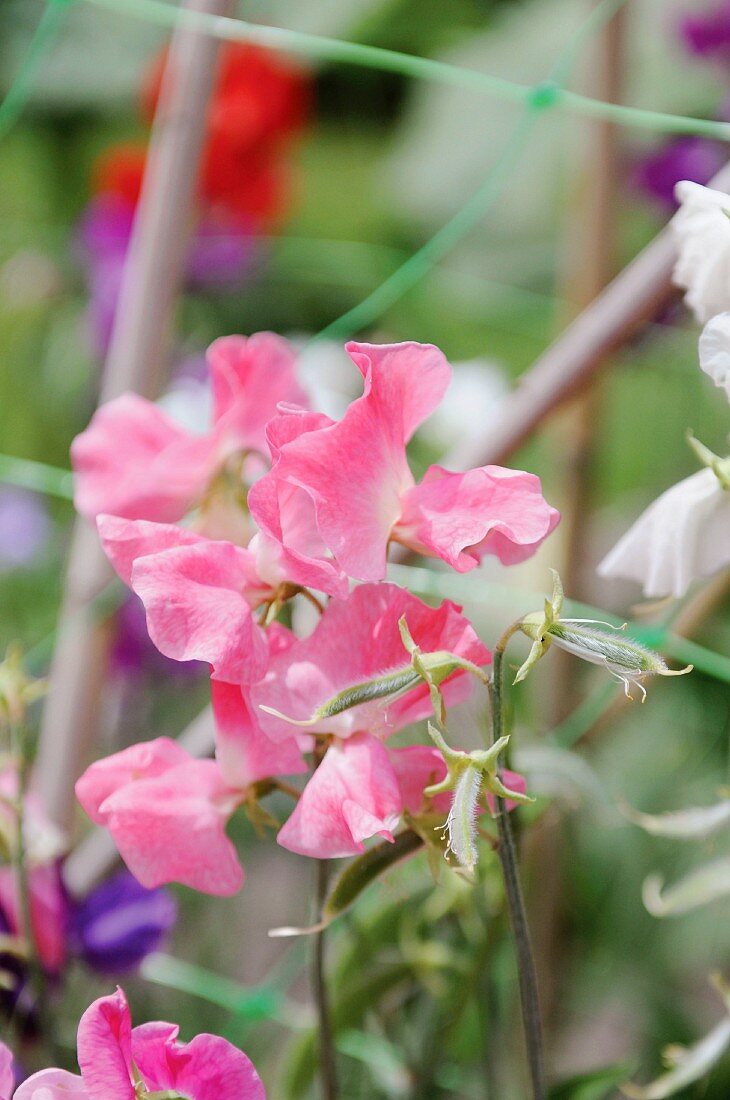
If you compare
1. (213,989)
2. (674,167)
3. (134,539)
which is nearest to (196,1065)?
(134,539)

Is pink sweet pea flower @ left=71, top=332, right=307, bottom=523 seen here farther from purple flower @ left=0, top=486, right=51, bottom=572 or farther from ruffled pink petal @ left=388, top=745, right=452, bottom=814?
purple flower @ left=0, top=486, right=51, bottom=572

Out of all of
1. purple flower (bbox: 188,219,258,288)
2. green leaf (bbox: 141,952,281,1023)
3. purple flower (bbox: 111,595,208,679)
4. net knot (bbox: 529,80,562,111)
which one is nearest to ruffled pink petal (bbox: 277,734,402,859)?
green leaf (bbox: 141,952,281,1023)

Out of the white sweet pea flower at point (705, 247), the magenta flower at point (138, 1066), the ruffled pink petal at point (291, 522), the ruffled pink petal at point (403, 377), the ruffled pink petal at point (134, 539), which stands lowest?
the magenta flower at point (138, 1066)

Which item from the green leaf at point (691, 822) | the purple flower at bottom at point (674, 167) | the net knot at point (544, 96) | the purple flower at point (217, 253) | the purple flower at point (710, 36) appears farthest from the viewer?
the purple flower at point (217, 253)

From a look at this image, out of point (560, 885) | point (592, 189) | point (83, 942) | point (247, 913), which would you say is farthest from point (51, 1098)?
point (247, 913)

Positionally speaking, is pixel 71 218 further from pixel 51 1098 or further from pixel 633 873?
pixel 51 1098

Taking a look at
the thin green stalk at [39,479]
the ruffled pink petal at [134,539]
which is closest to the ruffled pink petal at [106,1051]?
the ruffled pink petal at [134,539]

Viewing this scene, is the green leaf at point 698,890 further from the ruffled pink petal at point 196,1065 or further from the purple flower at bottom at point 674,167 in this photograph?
the purple flower at bottom at point 674,167
